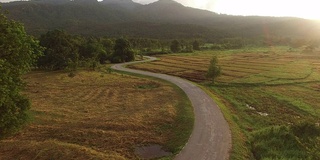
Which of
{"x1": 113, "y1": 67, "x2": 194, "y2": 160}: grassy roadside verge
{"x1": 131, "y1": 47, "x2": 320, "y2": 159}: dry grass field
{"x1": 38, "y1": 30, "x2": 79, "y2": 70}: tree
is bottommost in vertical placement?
{"x1": 131, "y1": 47, "x2": 320, "y2": 159}: dry grass field

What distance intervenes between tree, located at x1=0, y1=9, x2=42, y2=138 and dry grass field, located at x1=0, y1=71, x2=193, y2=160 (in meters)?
3.29

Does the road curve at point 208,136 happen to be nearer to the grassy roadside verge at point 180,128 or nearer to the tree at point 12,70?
the grassy roadside verge at point 180,128

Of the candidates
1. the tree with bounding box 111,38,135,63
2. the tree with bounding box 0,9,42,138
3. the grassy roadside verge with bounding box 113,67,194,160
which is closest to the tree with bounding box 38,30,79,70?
the tree with bounding box 111,38,135,63

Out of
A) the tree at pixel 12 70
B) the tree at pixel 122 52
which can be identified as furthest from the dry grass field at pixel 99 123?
the tree at pixel 122 52

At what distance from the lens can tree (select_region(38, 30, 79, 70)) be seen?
78812 mm

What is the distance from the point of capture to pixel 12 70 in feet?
68.5

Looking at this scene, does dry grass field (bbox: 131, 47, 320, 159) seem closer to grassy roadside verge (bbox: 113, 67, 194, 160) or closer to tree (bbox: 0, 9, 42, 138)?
grassy roadside verge (bbox: 113, 67, 194, 160)

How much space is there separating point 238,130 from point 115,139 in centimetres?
1403

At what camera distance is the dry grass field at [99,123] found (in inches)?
907

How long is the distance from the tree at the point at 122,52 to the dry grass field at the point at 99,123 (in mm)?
56161

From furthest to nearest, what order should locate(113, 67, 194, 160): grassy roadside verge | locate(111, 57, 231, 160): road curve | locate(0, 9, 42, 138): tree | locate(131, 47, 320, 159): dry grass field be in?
locate(113, 67, 194, 160): grassy roadside verge < locate(131, 47, 320, 159): dry grass field < locate(111, 57, 231, 160): road curve < locate(0, 9, 42, 138): tree

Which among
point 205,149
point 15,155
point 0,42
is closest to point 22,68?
point 0,42

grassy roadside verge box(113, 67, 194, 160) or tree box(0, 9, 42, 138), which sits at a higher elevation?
tree box(0, 9, 42, 138)

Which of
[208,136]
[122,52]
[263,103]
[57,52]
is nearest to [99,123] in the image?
[208,136]
